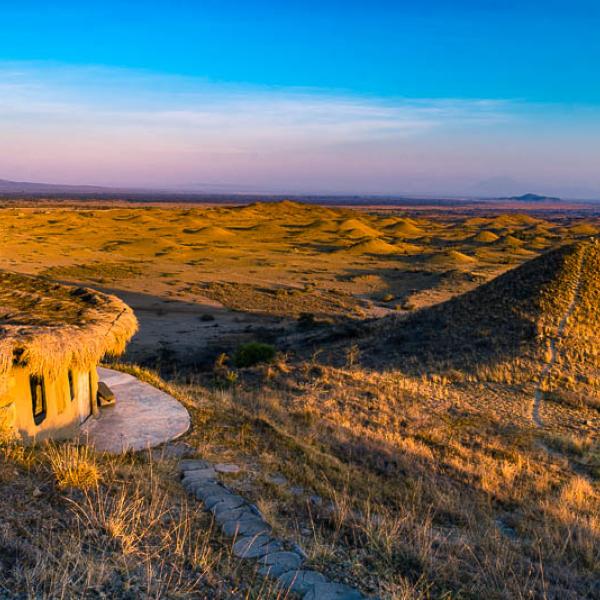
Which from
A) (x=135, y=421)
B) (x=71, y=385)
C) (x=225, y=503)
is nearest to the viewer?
(x=225, y=503)

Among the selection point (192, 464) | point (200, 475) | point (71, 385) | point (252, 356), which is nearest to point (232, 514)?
point (200, 475)

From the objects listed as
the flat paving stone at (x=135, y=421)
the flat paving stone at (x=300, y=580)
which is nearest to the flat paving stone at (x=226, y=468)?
the flat paving stone at (x=135, y=421)

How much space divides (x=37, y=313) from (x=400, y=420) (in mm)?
6551

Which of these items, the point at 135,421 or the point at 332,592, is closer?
the point at 332,592

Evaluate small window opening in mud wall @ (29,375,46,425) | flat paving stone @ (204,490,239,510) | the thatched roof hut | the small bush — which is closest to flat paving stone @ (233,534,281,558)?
flat paving stone @ (204,490,239,510)

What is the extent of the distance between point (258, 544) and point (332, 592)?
79cm

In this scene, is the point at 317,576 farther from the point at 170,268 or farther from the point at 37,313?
the point at 170,268

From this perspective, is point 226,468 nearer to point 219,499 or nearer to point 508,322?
point 219,499

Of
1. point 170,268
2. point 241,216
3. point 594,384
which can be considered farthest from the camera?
point 241,216

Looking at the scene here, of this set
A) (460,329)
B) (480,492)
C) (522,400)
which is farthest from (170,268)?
(480,492)

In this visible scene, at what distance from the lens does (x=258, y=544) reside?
4.37m

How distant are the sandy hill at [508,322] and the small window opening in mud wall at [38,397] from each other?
920cm

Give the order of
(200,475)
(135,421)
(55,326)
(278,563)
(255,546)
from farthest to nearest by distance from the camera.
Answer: (135,421), (55,326), (200,475), (255,546), (278,563)

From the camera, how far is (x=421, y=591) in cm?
369
